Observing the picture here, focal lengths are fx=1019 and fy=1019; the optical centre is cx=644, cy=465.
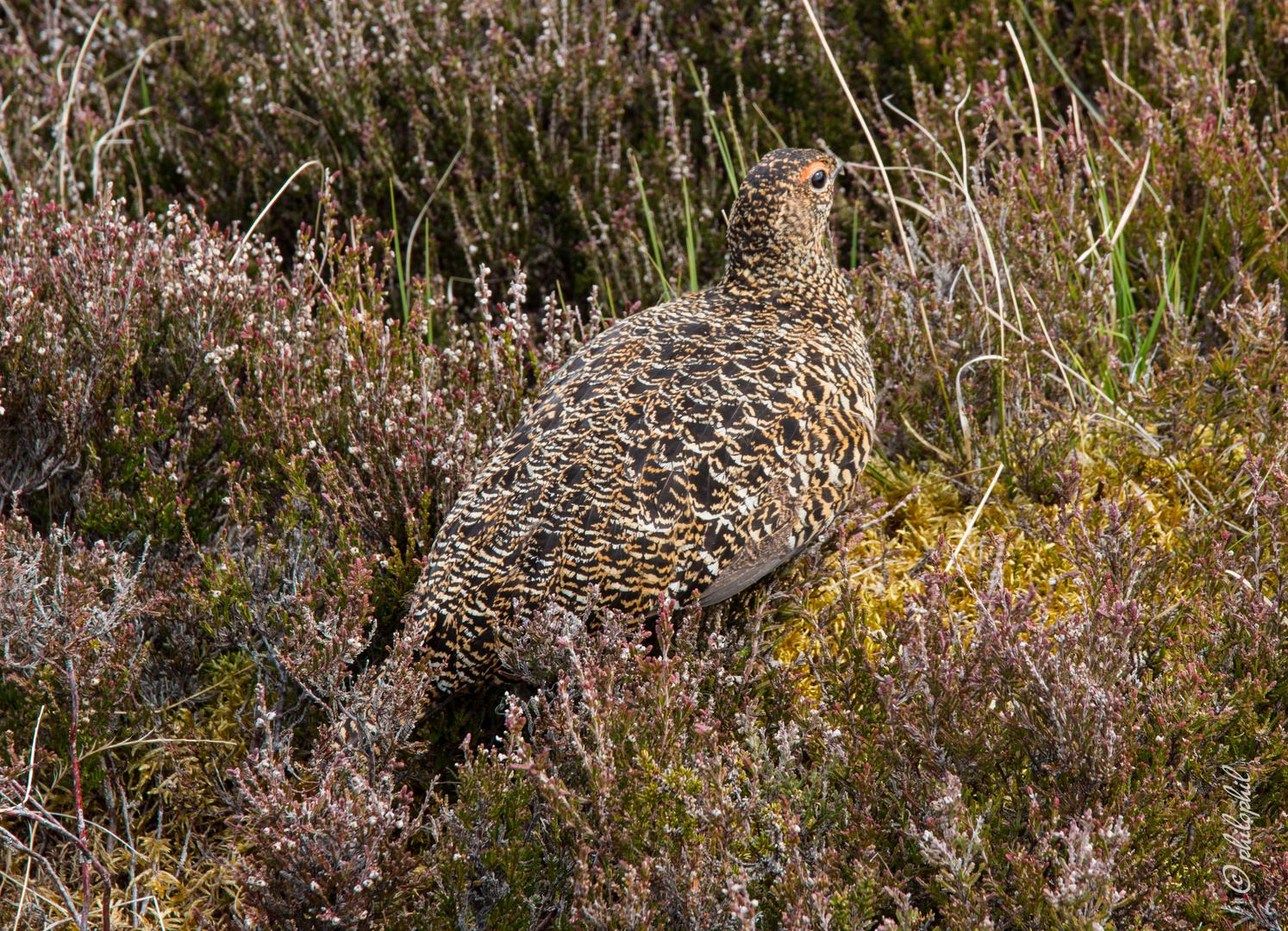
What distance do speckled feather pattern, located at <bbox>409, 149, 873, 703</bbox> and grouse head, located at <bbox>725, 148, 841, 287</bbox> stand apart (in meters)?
0.27

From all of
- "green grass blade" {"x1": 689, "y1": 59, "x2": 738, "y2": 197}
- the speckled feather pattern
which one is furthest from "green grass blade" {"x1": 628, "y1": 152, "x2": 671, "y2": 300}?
the speckled feather pattern

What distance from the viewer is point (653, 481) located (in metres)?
2.75

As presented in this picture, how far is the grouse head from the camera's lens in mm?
3488

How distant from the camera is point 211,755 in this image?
9.94ft

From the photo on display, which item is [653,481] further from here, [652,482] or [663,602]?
[663,602]

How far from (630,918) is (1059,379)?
257 centimetres

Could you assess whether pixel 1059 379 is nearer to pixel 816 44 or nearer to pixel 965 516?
pixel 965 516

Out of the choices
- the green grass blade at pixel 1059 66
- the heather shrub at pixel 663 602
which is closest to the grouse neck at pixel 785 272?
the heather shrub at pixel 663 602

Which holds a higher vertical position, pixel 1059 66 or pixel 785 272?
pixel 1059 66

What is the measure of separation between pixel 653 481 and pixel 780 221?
4.03 ft

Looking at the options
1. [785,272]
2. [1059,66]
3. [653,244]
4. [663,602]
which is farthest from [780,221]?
[1059,66]

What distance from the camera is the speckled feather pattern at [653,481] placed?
8.85 ft

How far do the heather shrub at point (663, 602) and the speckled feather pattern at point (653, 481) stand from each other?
162 millimetres

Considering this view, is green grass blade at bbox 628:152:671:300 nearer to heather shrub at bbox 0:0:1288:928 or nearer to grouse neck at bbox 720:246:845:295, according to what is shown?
heather shrub at bbox 0:0:1288:928
